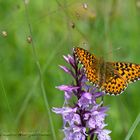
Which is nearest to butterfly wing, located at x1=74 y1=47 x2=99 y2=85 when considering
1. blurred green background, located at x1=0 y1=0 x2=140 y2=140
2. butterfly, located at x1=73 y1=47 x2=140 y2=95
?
butterfly, located at x1=73 y1=47 x2=140 y2=95

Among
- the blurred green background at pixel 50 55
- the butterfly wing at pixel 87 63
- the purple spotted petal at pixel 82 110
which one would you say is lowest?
the blurred green background at pixel 50 55

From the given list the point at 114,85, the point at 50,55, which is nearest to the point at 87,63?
the point at 114,85

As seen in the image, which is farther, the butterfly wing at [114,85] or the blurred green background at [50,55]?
the blurred green background at [50,55]

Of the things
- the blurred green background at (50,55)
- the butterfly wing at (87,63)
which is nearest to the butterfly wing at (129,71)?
the butterfly wing at (87,63)

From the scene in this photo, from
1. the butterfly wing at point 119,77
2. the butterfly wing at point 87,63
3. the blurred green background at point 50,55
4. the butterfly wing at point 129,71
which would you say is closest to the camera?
the butterfly wing at point 87,63

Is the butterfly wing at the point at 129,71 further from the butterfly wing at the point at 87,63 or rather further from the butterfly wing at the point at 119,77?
the butterfly wing at the point at 87,63

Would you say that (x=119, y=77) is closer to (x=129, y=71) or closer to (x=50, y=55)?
(x=129, y=71)

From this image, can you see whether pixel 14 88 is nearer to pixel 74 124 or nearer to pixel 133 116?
pixel 133 116

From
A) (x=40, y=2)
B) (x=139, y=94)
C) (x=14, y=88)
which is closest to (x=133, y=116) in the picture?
(x=139, y=94)
